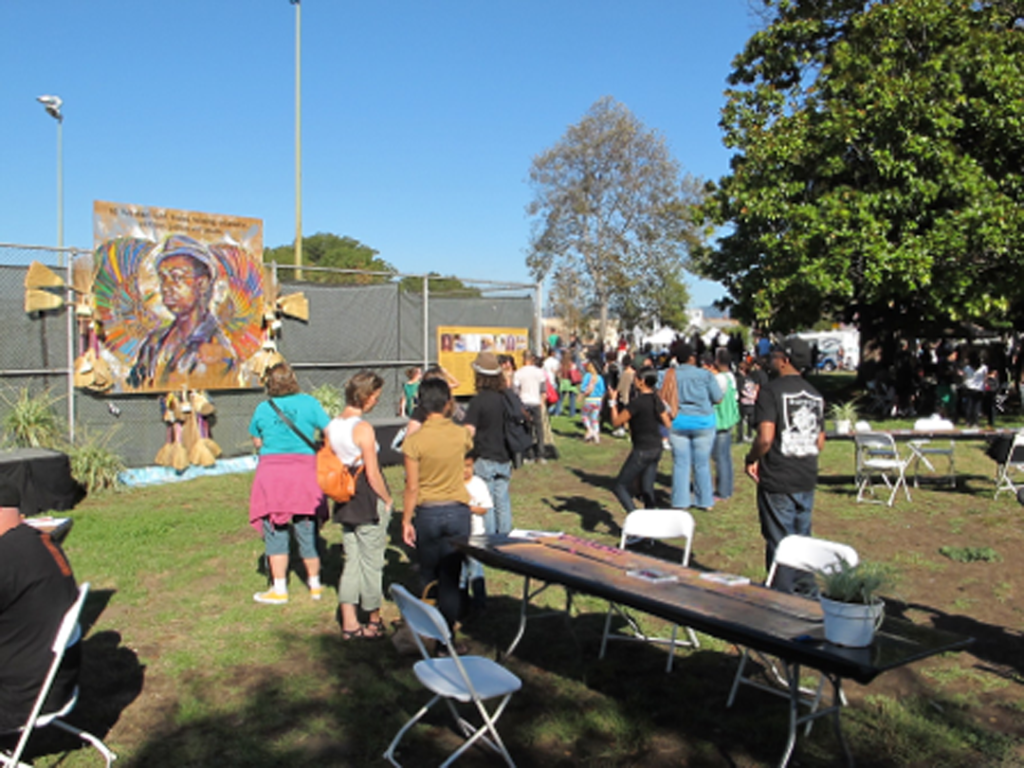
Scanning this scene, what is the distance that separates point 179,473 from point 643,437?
6431mm

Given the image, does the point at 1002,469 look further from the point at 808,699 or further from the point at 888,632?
the point at 888,632

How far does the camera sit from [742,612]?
353 cm

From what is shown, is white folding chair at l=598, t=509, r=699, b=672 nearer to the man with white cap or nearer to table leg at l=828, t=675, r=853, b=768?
table leg at l=828, t=675, r=853, b=768

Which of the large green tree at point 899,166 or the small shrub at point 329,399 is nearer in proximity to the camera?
the small shrub at point 329,399

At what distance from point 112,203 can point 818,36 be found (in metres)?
17.1

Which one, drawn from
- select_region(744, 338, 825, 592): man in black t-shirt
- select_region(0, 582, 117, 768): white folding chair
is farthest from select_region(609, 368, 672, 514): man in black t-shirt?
select_region(0, 582, 117, 768): white folding chair

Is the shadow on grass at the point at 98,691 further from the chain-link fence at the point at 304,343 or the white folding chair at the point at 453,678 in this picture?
the chain-link fence at the point at 304,343

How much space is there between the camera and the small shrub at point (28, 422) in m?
9.59

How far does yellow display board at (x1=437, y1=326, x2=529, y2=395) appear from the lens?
1402 centimetres

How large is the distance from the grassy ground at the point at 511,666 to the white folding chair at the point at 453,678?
1.08 ft

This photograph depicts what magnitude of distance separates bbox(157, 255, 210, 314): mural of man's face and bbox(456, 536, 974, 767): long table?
7826 mm

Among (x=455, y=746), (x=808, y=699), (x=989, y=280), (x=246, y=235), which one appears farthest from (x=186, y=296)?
(x=989, y=280)

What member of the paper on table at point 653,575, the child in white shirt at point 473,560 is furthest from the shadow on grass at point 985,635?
the child in white shirt at point 473,560

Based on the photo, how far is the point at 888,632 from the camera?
3.42 m
